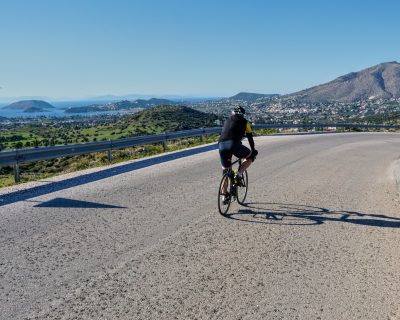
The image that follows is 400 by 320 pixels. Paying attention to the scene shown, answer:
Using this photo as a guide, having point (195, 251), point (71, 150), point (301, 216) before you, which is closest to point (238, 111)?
point (301, 216)

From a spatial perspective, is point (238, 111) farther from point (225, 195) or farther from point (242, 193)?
point (242, 193)

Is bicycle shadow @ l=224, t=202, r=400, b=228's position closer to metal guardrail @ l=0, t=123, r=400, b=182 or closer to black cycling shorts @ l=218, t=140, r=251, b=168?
black cycling shorts @ l=218, t=140, r=251, b=168

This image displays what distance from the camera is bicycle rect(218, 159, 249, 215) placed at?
7.38m

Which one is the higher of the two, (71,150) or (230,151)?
(230,151)

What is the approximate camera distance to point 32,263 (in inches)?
195

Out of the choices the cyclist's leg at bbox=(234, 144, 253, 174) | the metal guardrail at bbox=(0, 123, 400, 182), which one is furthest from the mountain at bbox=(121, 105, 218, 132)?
the cyclist's leg at bbox=(234, 144, 253, 174)

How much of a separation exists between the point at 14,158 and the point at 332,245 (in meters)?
8.34

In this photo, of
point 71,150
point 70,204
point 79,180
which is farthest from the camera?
point 71,150

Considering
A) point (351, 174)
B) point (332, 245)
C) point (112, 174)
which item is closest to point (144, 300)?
point (332, 245)

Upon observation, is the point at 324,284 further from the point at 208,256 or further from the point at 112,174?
the point at 112,174

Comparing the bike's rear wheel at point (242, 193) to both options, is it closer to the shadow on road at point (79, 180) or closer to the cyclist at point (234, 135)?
the cyclist at point (234, 135)

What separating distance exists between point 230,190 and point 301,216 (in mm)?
1337

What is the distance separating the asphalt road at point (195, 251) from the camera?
4.07 meters

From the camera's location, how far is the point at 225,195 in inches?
292
